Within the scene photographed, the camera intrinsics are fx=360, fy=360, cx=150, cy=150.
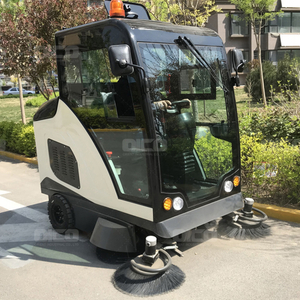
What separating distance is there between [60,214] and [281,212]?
298 centimetres

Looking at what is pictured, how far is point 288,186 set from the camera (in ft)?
16.7

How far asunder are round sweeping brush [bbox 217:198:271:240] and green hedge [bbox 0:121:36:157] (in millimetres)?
6540

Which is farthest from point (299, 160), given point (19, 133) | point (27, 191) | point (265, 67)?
point (265, 67)

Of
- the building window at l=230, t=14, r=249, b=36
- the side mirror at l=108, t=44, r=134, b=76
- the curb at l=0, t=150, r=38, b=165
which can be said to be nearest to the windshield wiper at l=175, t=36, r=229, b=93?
the side mirror at l=108, t=44, r=134, b=76

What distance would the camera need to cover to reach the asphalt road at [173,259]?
340 cm

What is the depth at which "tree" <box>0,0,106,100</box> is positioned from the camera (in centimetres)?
870

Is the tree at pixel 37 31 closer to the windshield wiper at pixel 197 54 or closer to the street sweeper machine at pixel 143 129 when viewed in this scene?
the street sweeper machine at pixel 143 129

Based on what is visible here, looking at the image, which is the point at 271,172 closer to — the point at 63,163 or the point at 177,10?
the point at 63,163

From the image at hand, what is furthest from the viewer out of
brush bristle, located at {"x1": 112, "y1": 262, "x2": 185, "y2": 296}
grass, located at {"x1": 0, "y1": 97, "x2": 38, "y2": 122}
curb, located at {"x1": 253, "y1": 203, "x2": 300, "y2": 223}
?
grass, located at {"x1": 0, "y1": 97, "x2": 38, "y2": 122}

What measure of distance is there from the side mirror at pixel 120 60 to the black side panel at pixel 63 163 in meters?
1.50

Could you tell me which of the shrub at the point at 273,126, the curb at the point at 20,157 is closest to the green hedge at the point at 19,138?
the curb at the point at 20,157

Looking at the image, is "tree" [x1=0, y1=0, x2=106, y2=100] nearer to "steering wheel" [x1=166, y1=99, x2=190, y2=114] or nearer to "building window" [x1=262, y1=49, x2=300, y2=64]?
"steering wheel" [x1=166, y1=99, x2=190, y2=114]

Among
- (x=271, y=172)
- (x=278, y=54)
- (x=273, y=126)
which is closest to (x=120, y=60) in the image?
(x=271, y=172)

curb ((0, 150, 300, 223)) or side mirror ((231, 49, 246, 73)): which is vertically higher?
side mirror ((231, 49, 246, 73))
